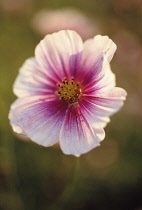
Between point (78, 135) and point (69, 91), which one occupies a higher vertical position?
point (69, 91)

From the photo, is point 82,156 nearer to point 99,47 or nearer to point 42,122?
point 42,122

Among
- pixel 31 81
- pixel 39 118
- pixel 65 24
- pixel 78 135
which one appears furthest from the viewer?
pixel 65 24

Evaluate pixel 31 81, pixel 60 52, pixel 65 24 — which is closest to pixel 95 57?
pixel 60 52

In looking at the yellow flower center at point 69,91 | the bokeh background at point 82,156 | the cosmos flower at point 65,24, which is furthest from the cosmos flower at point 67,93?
the cosmos flower at point 65,24

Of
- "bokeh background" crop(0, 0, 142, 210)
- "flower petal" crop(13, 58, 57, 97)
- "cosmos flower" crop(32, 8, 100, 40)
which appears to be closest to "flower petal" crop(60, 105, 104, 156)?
"flower petal" crop(13, 58, 57, 97)

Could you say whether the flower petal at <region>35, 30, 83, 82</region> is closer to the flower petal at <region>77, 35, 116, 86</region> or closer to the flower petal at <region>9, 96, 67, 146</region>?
the flower petal at <region>77, 35, 116, 86</region>

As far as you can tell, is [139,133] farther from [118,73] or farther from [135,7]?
[135,7]
